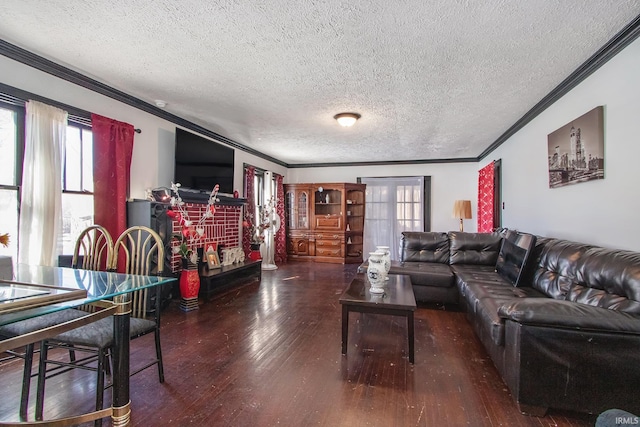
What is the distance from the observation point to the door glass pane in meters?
2.45

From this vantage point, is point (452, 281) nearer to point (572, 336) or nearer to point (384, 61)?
point (572, 336)

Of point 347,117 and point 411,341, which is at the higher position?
point 347,117

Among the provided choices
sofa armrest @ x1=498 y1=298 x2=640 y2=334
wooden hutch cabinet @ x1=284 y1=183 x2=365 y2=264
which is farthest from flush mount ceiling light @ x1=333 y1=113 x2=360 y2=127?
wooden hutch cabinet @ x1=284 y1=183 x2=365 y2=264

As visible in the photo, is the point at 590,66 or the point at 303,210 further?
the point at 303,210

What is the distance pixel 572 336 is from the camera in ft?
5.28

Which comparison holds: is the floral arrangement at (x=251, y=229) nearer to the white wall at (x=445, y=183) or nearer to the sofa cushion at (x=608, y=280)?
the white wall at (x=445, y=183)

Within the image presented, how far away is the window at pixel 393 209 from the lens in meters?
7.12

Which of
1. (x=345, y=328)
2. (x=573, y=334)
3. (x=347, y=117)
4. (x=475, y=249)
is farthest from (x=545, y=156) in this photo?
(x=345, y=328)

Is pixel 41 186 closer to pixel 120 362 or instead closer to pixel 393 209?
pixel 120 362

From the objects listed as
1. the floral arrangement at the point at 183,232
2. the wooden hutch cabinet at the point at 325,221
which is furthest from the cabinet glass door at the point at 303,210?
the floral arrangement at the point at 183,232

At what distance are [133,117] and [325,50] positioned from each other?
2.44 metres

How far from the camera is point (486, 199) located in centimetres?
580

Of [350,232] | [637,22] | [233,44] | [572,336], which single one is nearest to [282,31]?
[233,44]

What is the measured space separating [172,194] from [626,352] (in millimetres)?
4154
